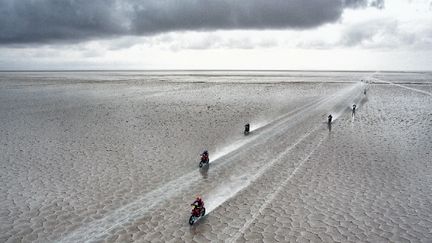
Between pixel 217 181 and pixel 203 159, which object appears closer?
pixel 217 181

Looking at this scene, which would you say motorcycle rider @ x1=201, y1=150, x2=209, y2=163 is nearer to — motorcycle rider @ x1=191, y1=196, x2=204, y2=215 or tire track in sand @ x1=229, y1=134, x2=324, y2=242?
tire track in sand @ x1=229, y1=134, x2=324, y2=242

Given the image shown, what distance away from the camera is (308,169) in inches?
699

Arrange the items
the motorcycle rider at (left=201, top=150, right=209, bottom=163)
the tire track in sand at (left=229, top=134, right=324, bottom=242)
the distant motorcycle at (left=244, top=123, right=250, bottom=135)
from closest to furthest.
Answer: the tire track in sand at (left=229, top=134, right=324, bottom=242) → the motorcycle rider at (left=201, top=150, right=209, bottom=163) → the distant motorcycle at (left=244, top=123, right=250, bottom=135)

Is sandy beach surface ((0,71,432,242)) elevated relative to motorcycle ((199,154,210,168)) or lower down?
lower down

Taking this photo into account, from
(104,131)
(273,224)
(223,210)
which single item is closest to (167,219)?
(223,210)

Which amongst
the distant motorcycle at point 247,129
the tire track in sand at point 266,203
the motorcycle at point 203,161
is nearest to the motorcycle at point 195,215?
the tire track in sand at point 266,203

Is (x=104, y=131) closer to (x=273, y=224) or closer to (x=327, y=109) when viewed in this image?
(x=273, y=224)

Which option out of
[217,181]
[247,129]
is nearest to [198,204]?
[217,181]

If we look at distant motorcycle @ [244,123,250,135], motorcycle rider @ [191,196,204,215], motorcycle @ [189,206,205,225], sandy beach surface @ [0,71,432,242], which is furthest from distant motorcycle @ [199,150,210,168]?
distant motorcycle @ [244,123,250,135]

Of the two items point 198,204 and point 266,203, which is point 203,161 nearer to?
point 266,203

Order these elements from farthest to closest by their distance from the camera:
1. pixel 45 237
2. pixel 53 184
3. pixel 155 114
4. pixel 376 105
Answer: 1. pixel 376 105
2. pixel 155 114
3. pixel 53 184
4. pixel 45 237

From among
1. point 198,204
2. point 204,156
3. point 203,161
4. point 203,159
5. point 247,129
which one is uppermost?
point 198,204

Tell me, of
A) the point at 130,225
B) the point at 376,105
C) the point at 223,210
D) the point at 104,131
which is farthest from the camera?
the point at 376,105

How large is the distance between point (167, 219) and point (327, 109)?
3273cm
